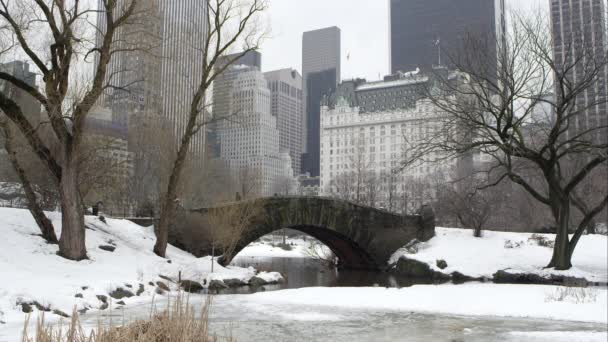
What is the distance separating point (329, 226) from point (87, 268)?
18.0m

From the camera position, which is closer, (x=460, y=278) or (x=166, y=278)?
(x=166, y=278)

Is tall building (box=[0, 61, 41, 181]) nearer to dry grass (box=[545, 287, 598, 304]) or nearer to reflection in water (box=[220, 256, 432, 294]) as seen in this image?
reflection in water (box=[220, 256, 432, 294])

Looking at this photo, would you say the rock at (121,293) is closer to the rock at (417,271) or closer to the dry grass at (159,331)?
the dry grass at (159,331)

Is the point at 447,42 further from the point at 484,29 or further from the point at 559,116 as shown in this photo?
the point at 559,116

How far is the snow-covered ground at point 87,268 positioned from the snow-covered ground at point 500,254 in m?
11.2

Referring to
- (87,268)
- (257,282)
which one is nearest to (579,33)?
(257,282)

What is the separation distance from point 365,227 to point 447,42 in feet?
44.0

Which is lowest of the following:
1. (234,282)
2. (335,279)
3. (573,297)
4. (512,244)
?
(335,279)

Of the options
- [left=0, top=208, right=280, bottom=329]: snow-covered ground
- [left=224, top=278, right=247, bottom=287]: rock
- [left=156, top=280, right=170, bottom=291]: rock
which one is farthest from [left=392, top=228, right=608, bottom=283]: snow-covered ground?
[left=156, top=280, right=170, bottom=291]: rock

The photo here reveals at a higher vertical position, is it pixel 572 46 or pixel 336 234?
pixel 572 46

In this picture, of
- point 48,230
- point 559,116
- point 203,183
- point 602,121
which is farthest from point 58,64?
point 203,183

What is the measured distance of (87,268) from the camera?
17844 millimetres

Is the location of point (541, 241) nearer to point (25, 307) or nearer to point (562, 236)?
point (562, 236)

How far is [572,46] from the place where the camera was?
23672 mm
